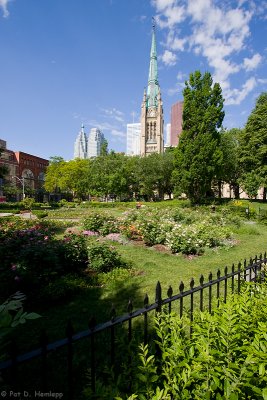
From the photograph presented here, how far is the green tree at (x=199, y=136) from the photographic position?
3018 cm

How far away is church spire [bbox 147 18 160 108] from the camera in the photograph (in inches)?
3745

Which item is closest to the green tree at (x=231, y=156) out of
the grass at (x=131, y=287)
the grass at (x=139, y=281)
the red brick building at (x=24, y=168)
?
the grass at (x=139, y=281)

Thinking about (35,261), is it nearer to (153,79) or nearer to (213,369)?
(213,369)

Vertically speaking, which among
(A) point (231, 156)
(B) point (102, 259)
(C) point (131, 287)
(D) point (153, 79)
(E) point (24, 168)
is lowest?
(C) point (131, 287)

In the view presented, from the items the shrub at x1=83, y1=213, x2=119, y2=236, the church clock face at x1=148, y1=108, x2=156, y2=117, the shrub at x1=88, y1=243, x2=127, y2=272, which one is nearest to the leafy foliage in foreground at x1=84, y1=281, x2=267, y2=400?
the shrub at x1=88, y1=243, x2=127, y2=272

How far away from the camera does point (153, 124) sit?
90188 millimetres

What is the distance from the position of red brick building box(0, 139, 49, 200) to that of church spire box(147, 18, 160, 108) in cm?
4649

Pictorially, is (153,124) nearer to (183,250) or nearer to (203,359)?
(183,250)

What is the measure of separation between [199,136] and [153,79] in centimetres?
7727

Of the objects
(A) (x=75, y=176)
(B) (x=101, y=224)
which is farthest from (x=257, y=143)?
(A) (x=75, y=176)

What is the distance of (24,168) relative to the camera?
3425 inches

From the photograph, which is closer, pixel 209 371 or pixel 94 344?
pixel 209 371

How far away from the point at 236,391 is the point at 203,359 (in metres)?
0.28

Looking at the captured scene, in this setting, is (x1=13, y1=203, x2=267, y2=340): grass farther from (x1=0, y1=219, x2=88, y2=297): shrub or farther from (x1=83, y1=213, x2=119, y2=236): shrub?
(x1=83, y1=213, x2=119, y2=236): shrub
